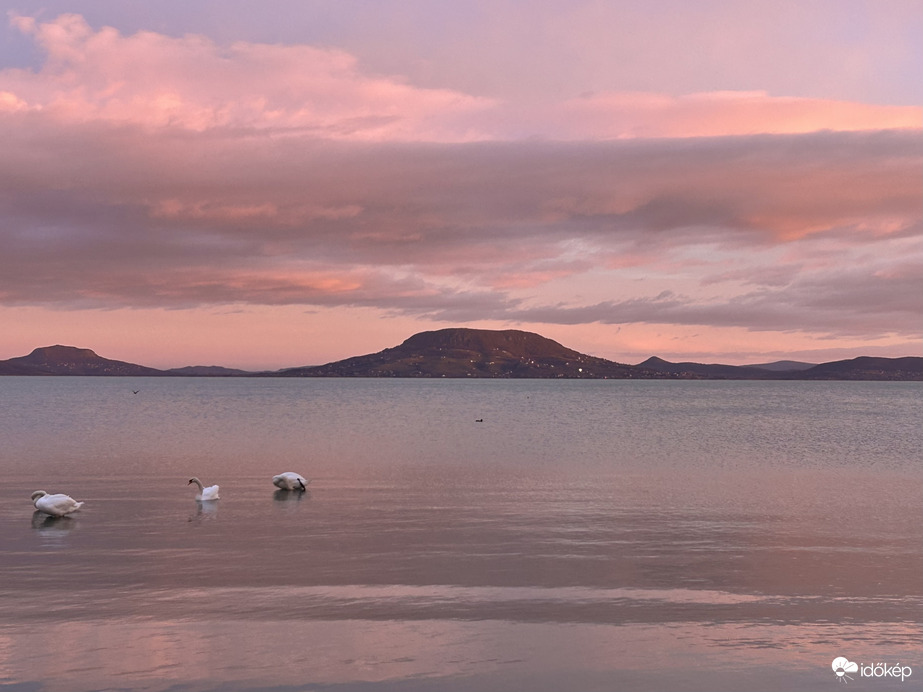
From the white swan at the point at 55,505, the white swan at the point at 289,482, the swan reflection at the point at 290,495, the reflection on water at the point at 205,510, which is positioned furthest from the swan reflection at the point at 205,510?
the white swan at the point at 55,505

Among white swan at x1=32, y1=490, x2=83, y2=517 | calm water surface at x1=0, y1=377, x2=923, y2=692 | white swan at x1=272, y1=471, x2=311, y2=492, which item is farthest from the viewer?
white swan at x1=272, y1=471, x2=311, y2=492

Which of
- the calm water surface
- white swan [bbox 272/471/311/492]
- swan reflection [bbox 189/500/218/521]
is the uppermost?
white swan [bbox 272/471/311/492]

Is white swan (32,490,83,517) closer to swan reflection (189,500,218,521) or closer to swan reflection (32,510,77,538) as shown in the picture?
swan reflection (32,510,77,538)

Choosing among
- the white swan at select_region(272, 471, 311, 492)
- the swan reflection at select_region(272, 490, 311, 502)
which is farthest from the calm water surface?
the white swan at select_region(272, 471, 311, 492)

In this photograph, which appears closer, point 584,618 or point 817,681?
point 817,681

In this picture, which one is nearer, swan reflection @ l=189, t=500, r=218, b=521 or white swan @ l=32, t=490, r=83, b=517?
white swan @ l=32, t=490, r=83, b=517

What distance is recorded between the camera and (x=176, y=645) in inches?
560

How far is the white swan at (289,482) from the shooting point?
33.2 metres

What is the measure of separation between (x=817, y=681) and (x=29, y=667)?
12.4 m

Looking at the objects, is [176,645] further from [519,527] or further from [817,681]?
[519,527]

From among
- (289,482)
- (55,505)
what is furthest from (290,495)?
(55,505)

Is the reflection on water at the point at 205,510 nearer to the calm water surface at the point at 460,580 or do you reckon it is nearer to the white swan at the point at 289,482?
A: the calm water surface at the point at 460,580

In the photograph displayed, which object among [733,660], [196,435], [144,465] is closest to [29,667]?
[733,660]

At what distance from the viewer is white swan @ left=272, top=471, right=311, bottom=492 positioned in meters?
33.2
